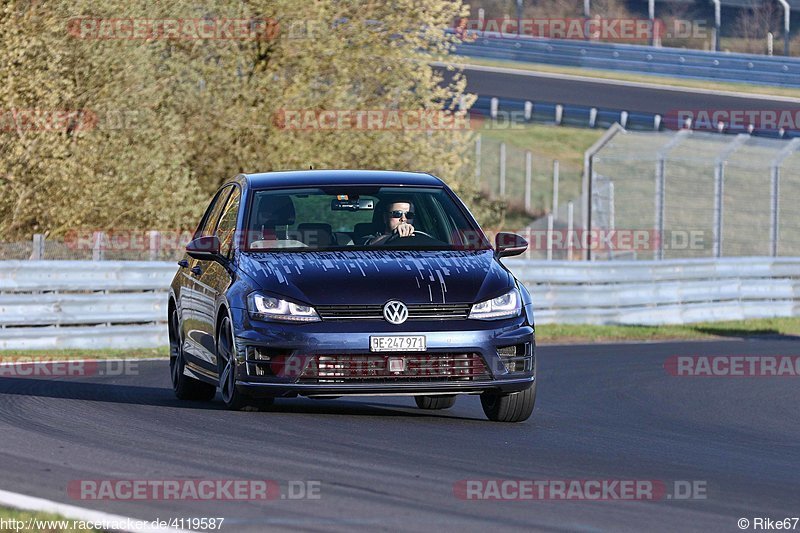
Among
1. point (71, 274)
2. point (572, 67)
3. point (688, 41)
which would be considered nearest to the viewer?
point (71, 274)

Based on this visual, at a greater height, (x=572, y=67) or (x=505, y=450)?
(x=505, y=450)

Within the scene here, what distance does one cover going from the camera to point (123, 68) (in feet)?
80.8

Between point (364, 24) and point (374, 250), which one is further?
point (364, 24)

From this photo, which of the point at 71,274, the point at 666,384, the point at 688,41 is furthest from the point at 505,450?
the point at 688,41

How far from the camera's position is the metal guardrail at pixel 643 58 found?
141 feet

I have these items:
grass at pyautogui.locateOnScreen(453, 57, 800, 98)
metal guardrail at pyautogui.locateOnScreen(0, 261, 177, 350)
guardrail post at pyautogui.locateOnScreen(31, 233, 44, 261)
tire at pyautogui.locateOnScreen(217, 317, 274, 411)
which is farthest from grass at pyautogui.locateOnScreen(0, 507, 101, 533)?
grass at pyautogui.locateOnScreen(453, 57, 800, 98)

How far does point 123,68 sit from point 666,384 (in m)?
12.9

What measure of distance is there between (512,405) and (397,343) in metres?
1.14

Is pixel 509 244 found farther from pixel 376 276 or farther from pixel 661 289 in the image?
pixel 661 289

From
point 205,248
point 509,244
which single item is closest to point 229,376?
point 205,248

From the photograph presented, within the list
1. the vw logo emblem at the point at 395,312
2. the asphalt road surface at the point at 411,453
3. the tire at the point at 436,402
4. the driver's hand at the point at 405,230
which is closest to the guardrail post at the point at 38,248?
the asphalt road surface at the point at 411,453

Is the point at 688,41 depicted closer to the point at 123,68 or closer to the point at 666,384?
the point at 123,68

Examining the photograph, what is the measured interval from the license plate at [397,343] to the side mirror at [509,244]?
1254 mm

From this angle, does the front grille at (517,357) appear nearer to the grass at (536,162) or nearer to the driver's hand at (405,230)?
the driver's hand at (405,230)
